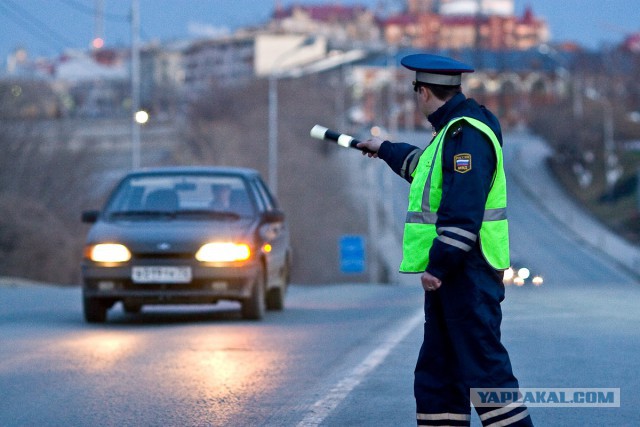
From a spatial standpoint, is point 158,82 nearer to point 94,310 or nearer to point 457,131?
point 94,310

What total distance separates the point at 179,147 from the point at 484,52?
94522mm

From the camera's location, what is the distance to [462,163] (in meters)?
5.90

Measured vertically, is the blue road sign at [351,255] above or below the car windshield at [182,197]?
below

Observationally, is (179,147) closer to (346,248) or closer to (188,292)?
(346,248)

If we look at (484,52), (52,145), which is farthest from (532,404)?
(484,52)

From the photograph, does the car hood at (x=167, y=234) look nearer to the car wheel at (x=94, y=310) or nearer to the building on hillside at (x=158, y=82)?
the car wheel at (x=94, y=310)

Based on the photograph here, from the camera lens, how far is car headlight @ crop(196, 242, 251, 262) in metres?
14.5

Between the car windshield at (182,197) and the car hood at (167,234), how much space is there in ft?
0.85

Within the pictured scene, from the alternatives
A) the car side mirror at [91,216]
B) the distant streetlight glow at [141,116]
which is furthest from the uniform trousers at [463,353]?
the distant streetlight glow at [141,116]

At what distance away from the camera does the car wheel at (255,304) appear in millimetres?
14797

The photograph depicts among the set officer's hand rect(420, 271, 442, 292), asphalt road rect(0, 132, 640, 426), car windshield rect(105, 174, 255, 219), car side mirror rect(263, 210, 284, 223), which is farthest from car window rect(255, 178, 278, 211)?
officer's hand rect(420, 271, 442, 292)

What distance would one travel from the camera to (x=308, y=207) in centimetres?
7731

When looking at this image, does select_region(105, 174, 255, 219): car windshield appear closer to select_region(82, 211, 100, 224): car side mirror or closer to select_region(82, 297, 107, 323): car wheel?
select_region(82, 211, 100, 224): car side mirror

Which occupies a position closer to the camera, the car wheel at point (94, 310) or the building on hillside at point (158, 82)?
the car wheel at point (94, 310)
